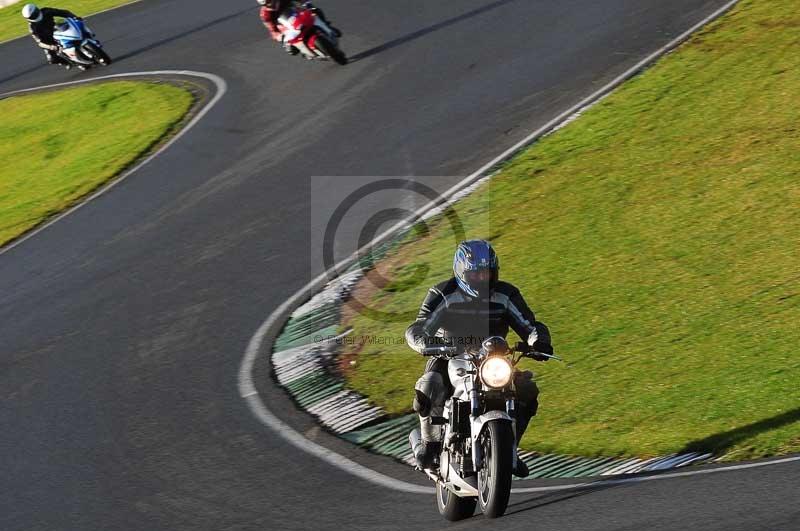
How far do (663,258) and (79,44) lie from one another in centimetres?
1848

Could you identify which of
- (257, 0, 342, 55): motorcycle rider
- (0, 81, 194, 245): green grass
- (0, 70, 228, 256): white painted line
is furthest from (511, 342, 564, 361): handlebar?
(257, 0, 342, 55): motorcycle rider

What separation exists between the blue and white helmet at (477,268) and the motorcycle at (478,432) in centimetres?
47

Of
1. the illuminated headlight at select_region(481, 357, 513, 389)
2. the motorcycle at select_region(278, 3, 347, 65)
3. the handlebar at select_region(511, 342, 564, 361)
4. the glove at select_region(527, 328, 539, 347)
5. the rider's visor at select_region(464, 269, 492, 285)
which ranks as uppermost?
the rider's visor at select_region(464, 269, 492, 285)

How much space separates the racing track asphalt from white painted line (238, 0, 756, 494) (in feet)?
→ 0.46

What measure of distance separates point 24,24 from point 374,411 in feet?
87.7

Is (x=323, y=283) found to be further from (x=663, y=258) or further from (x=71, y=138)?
(x=71, y=138)

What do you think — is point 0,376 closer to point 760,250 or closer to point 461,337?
point 461,337

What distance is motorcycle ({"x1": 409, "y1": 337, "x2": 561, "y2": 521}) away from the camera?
718 centimetres

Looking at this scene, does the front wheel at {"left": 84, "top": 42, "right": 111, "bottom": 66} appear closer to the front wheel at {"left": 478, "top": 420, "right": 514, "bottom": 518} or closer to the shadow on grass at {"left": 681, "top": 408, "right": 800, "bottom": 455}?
the shadow on grass at {"left": 681, "top": 408, "right": 800, "bottom": 455}

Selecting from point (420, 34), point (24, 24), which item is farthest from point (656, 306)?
point (24, 24)

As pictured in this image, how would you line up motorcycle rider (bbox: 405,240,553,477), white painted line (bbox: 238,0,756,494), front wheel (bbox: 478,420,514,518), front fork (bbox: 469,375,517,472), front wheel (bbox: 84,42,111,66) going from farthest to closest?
front wheel (bbox: 84,42,111,66)
white painted line (bbox: 238,0,756,494)
motorcycle rider (bbox: 405,240,553,477)
front fork (bbox: 469,375,517,472)
front wheel (bbox: 478,420,514,518)

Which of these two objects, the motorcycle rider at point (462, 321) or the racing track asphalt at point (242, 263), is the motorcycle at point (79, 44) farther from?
the motorcycle rider at point (462, 321)

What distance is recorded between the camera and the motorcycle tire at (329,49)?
2284 cm

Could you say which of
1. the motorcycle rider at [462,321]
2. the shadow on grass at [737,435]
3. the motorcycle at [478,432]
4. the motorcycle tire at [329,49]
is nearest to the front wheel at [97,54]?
the motorcycle tire at [329,49]
